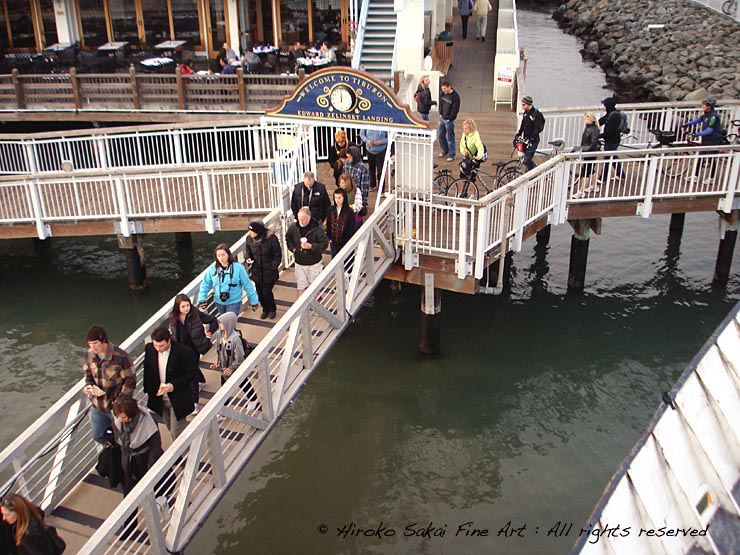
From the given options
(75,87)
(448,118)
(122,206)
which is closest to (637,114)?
(448,118)

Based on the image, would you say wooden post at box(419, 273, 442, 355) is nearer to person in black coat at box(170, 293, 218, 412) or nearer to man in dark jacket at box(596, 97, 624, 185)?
man in dark jacket at box(596, 97, 624, 185)

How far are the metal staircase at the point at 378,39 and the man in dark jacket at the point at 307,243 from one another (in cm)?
1155

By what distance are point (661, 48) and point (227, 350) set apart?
1391 inches

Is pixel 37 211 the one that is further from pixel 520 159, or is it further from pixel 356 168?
pixel 520 159

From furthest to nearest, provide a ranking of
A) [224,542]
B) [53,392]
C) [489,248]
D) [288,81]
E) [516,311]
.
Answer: [288,81] < [516,311] < [53,392] < [489,248] < [224,542]

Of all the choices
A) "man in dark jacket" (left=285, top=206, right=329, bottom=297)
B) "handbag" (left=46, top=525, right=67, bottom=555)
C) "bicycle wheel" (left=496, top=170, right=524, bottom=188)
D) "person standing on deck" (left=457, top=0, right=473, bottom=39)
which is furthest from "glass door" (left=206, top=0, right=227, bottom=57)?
"handbag" (left=46, top=525, right=67, bottom=555)

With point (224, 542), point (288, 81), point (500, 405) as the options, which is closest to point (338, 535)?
point (224, 542)

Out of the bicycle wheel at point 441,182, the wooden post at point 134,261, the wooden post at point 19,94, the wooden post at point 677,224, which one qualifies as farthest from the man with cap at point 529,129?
the wooden post at point 19,94

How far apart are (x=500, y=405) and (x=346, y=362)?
2849 mm

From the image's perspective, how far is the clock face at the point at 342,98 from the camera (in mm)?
11500

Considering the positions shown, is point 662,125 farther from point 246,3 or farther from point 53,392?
point 246,3

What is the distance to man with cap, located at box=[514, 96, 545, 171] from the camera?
14.5m

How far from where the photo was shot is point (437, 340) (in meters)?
14.3

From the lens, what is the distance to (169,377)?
827 cm
